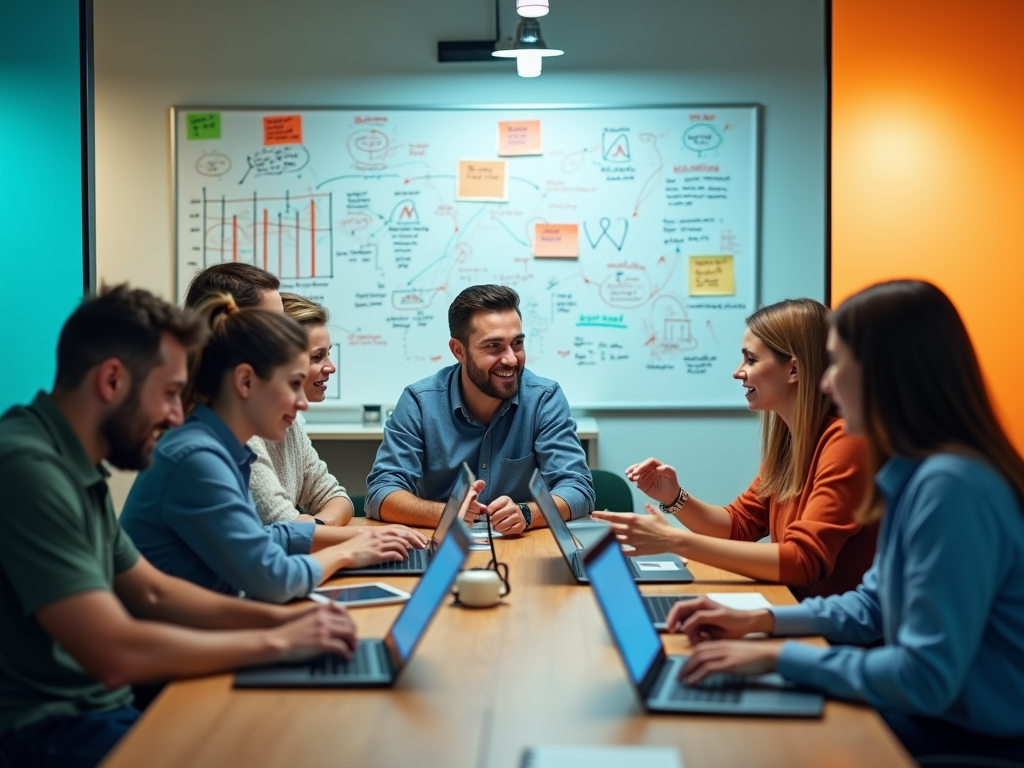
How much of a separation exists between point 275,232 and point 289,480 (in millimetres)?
1955

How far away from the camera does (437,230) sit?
4648 millimetres

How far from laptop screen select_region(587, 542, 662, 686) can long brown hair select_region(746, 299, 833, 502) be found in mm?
993

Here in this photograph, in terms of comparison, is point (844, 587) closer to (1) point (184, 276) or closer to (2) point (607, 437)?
(2) point (607, 437)

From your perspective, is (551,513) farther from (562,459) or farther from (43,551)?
(43,551)

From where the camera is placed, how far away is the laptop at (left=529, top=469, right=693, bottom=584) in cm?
232

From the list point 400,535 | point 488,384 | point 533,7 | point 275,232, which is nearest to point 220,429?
point 400,535

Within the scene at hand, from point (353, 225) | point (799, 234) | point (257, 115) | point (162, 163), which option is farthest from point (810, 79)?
point (162, 163)

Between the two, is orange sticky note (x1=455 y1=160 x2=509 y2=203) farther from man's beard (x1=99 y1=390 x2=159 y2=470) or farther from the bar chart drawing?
man's beard (x1=99 y1=390 x2=159 y2=470)

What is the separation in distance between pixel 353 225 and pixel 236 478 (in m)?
2.67

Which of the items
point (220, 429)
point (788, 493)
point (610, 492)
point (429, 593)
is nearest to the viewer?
point (429, 593)

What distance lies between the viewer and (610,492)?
11.8 feet

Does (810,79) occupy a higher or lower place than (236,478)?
higher

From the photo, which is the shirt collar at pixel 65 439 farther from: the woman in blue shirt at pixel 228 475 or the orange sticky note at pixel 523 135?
the orange sticky note at pixel 523 135

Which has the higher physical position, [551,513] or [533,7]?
[533,7]
